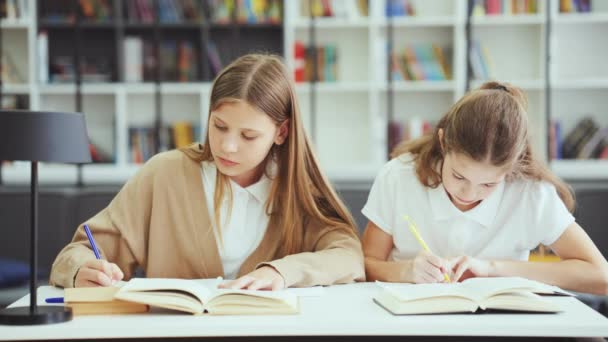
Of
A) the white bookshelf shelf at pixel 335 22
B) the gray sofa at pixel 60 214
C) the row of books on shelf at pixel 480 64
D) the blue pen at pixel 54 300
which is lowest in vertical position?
the gray sofa at pixel 60 214

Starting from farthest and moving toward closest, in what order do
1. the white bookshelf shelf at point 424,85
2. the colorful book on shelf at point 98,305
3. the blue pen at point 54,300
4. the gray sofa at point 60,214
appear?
the white bookshelf shelf at point 424,85 < the gray sofa at point 60,214 < the blue pen at point 54,300 < the colorful book on shelf at point 98,305

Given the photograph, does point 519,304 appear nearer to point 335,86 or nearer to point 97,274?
point 97,274

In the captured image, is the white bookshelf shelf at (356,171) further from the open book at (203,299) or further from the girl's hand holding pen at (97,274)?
the open book at (203,299)

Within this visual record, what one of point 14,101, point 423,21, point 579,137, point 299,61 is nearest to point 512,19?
point 423,21

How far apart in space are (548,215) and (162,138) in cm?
346

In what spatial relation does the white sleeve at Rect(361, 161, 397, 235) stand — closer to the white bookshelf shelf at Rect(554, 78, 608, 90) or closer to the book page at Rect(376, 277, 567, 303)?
the book page at Rect(376, 277, 567, 303)

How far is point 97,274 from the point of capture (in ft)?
4.75

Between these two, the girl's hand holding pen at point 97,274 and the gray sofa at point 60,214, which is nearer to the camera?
the girl's hand holding pen at point 97,274

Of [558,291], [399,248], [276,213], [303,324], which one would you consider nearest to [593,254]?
[558,291]

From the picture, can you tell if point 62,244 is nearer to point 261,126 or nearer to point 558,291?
point 261,126

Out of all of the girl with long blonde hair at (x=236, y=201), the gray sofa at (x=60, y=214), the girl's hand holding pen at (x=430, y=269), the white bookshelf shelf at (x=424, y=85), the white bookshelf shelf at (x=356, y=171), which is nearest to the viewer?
the girl's hand holding pen at (x=430, y=269)

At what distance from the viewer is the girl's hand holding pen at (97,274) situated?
144cm

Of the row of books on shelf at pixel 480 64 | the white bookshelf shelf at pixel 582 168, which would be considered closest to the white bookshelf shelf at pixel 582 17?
the row of books on shelf at pixel 480 64

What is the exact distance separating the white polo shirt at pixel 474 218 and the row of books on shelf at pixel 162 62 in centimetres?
325
